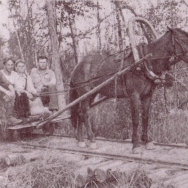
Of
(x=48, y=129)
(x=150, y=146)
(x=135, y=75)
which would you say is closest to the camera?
(x=135, y=75)

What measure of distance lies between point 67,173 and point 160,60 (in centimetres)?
251

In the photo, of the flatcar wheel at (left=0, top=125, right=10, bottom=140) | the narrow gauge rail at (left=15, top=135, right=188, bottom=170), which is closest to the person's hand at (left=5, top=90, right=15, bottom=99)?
the flatcar wheel at (left=0, top=125, right=10, bottom=140)

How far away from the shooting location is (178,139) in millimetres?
7742

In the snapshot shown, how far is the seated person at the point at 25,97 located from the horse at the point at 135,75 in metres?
1.04

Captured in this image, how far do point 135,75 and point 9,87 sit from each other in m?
3.32

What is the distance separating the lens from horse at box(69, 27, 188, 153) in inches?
248

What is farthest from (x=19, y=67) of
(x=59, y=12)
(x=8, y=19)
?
(x=8, y=19)

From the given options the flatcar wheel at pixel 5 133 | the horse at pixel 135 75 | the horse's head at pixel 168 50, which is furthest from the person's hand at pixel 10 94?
the horse's head at pixel 168 50

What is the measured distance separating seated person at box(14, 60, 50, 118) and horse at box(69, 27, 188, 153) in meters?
1.04

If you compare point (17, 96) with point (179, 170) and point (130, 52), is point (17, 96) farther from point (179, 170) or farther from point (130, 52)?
point (179, 170)

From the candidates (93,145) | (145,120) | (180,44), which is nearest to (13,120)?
(93,145)

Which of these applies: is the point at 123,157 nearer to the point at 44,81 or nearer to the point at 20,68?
the point at 44,81

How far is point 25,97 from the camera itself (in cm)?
848

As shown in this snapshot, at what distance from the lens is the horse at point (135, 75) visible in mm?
6289
